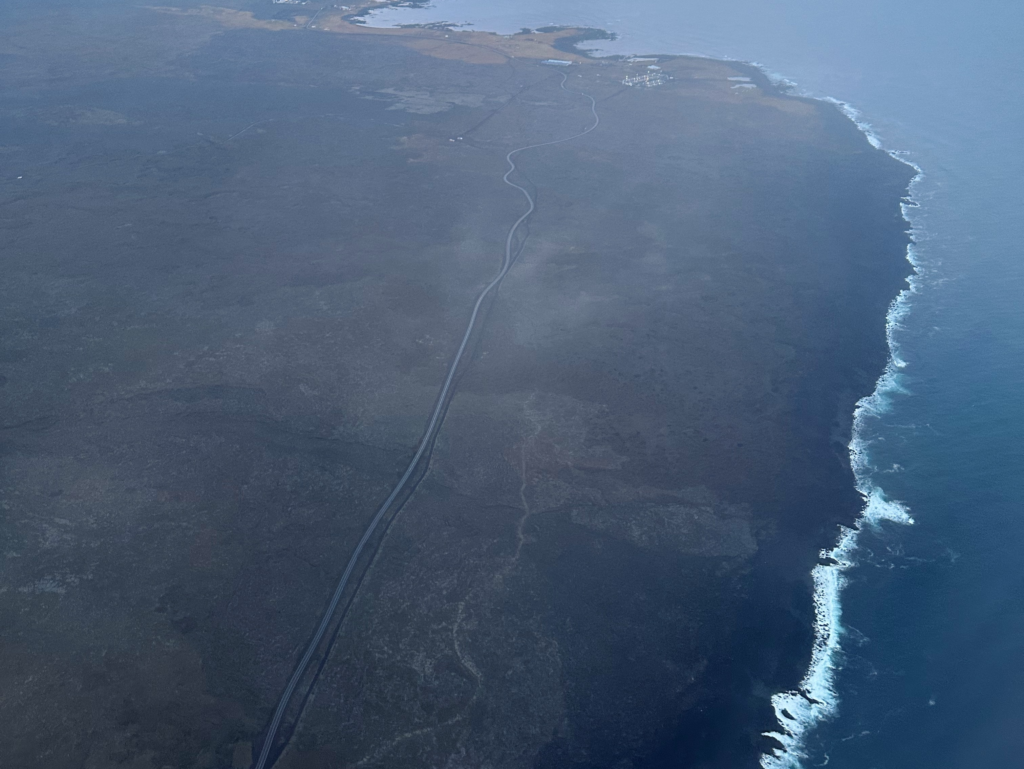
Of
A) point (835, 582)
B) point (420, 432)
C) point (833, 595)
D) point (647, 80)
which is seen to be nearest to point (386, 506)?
point (420, 432)

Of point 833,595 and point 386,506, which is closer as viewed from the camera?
point 833,595

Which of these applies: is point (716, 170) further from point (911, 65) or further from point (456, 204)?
point (911, 65)

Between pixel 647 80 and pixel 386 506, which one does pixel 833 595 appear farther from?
pixel 647 80

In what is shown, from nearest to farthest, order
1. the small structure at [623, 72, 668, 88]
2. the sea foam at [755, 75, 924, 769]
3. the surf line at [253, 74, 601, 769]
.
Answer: the surf line at [253, 74, 601, 769] < the sea foam at [755, 75, 924, 769] < the small structure at [623, 72, 668, 88]

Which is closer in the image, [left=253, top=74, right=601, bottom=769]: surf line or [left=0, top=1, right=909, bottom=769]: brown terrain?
[left=253, top=74, right=601, bottom=769]: surf line

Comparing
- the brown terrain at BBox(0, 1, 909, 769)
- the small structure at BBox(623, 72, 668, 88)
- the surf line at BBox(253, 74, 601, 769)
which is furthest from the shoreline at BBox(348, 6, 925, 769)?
the small structure at BBox(623, 72, 668, 88)

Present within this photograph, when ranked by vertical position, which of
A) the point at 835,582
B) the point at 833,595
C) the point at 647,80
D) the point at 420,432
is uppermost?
the point at 647,80

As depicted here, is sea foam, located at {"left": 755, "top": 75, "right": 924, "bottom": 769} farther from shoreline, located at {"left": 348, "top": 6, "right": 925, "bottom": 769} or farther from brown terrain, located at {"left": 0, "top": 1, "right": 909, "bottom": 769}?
brown terrain, located at {"left": 0, "top": 1, "right": 909, "bottom": 769}
